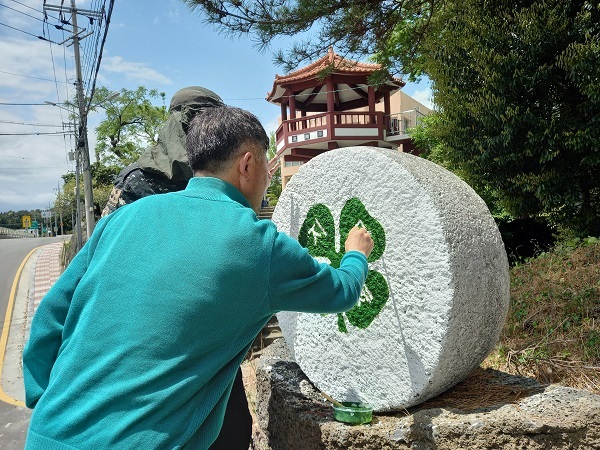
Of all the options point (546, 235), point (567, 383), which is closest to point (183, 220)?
point (567, 383)

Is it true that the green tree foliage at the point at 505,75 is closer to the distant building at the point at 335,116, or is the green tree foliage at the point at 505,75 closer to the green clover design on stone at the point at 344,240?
the green clover design on stone at the point at 344,240

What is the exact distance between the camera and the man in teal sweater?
0.99 m

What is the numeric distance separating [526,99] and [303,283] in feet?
14.9

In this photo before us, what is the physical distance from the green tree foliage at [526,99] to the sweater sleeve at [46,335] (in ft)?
14.7

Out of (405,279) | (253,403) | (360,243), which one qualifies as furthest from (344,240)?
(253,403)

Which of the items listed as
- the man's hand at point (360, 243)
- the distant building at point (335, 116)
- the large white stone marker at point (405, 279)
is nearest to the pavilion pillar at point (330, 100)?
the distant building at point (335, 116)

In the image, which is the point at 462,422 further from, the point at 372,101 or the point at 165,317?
the point at 372,101

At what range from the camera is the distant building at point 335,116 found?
15273 millimetres

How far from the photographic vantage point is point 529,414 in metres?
1.71

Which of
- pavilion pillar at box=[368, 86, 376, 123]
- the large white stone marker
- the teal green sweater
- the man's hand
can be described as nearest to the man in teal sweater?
the teal green sweater

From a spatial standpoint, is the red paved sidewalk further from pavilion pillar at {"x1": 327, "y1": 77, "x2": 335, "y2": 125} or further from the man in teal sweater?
pavilion pillar at {"x1": 327, "y1": 77, "x2": 335, "y2": 125}

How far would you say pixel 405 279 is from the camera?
187 centimetres

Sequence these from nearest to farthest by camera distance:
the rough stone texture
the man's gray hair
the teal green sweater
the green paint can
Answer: the teal green sweater, the man's gray hair, the rough stone texture, the green paint can

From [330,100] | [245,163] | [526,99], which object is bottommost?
[245,163]
